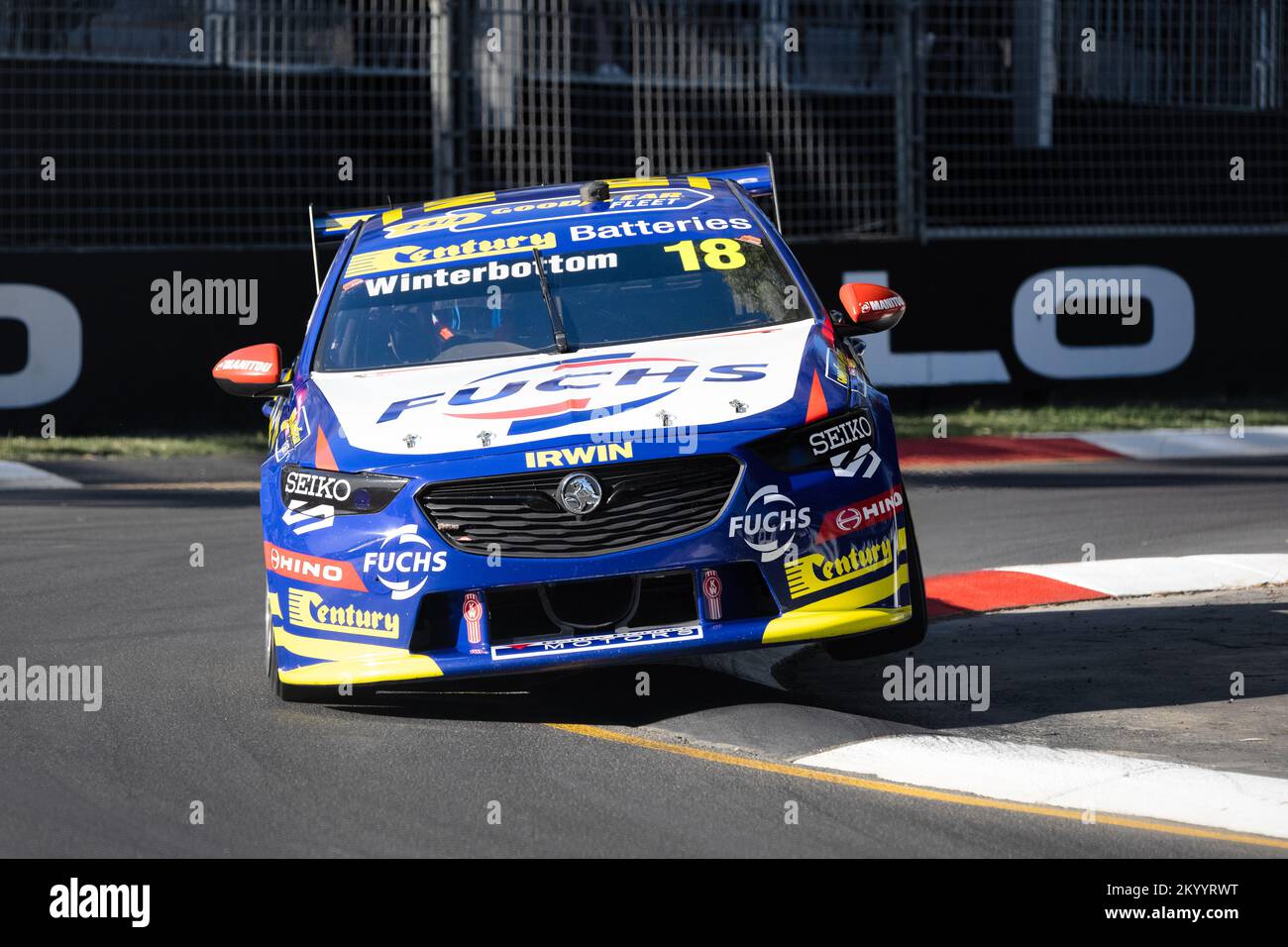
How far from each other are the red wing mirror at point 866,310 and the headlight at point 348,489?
6.32 ft

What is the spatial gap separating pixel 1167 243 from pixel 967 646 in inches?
363

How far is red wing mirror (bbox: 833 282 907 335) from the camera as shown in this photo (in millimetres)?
6988

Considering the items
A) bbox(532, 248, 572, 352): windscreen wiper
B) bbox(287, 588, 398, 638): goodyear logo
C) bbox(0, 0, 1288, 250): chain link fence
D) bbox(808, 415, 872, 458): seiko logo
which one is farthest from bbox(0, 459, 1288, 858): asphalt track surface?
bbox(0, 0, 1288, 250): chain link fence

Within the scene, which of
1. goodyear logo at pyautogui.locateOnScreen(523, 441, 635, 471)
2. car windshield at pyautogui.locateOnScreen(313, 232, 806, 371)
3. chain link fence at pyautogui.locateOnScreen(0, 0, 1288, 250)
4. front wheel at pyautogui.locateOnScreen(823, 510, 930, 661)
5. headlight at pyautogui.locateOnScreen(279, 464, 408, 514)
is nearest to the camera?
goodyear logo at pyautogui.locateOnScreen(523, 441, 635, 471)

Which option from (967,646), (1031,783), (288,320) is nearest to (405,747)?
(1031,783)

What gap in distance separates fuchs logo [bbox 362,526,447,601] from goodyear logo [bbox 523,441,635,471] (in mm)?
395

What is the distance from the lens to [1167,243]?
15.6 m

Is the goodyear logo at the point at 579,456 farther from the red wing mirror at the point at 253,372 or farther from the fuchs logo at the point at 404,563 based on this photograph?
the red wing mirror at the point at 253,372

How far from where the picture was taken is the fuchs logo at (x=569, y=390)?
5.99 m

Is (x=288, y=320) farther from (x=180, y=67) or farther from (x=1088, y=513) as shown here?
(x=1088, y=513)

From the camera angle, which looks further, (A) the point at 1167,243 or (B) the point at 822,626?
(A) the point at 1167,243

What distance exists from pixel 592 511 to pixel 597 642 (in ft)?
1.31

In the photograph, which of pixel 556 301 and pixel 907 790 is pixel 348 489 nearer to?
pixel 556 301

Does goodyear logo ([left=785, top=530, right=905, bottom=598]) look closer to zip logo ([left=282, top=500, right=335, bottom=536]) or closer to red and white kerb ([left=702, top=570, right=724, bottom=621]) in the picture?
red and white kerb ([left=702, top=570, right=724, bottom=621])
